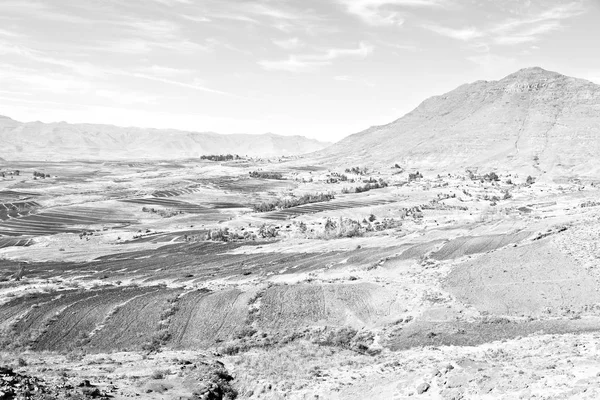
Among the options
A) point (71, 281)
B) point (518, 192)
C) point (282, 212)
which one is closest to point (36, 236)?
point (71, 281)

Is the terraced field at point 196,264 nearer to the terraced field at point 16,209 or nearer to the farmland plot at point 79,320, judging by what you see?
the farmland plot at point 79,320

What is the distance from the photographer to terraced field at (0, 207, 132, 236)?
295ft

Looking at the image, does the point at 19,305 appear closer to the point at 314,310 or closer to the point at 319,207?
the point at 314,310

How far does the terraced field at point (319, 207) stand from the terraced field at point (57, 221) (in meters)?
32.7

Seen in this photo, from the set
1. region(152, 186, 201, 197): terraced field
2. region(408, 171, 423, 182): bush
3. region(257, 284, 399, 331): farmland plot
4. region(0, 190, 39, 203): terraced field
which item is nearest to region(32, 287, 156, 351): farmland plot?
region(257, 284, 399, 331): farmland plot

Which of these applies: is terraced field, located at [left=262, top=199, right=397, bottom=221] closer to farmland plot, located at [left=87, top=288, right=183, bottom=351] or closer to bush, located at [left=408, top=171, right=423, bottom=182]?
bush, located at [left=408, top=171, right=423, bottom=182]

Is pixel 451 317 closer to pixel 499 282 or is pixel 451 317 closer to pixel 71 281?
pixel 499 282

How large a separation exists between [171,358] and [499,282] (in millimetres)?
26306

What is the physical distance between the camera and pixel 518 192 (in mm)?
126500

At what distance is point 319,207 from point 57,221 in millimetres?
56771

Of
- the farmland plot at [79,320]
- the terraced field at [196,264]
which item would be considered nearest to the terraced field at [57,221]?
the terraced field at [196,264]

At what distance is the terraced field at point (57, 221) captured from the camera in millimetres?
89875

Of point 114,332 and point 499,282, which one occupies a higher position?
point 499,282

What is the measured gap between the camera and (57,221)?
101250mm
